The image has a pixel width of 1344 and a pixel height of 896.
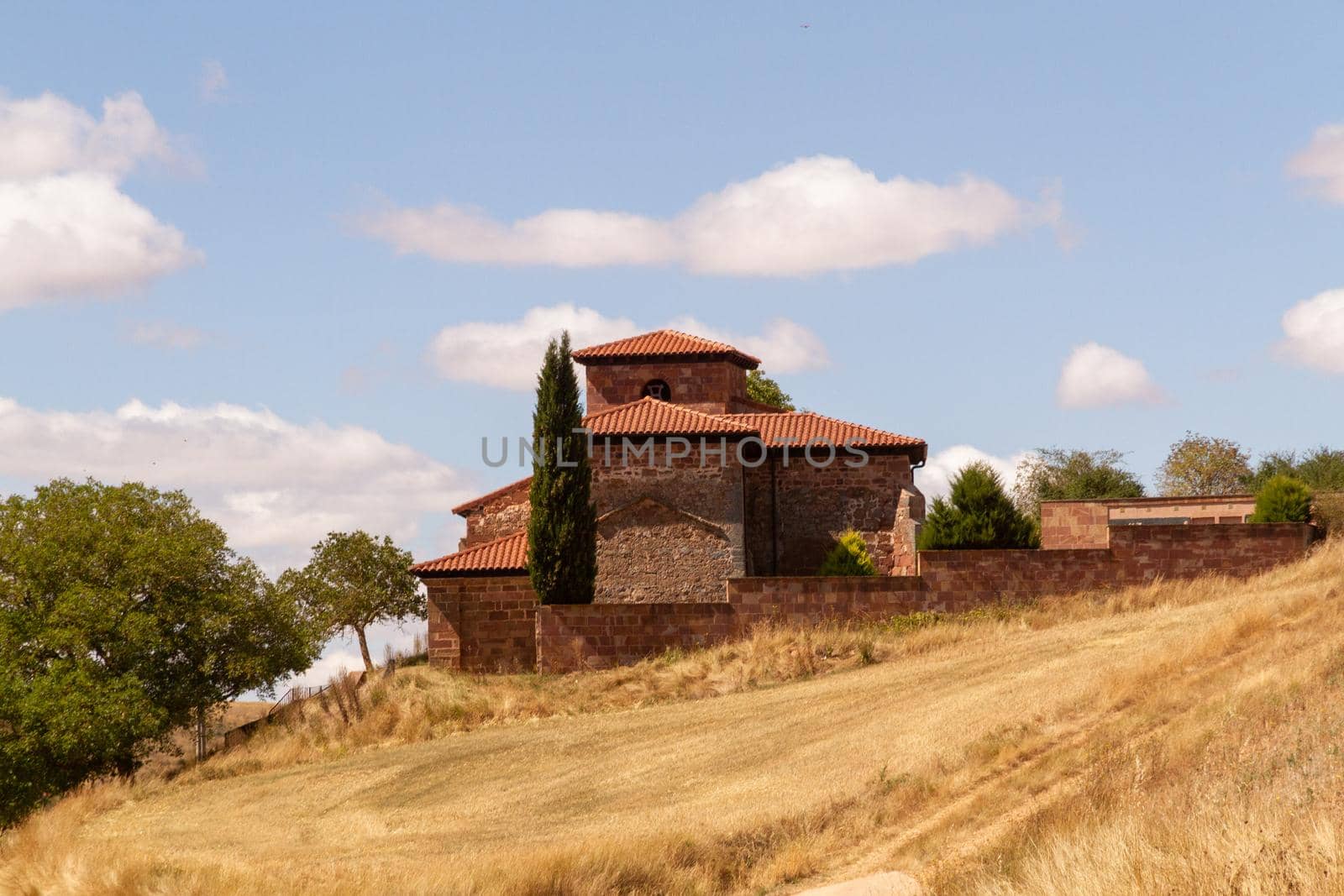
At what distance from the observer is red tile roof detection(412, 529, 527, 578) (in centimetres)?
3341

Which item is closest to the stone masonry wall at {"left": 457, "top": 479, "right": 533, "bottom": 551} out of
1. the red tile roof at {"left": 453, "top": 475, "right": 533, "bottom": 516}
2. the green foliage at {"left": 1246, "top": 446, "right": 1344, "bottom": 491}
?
the red tile roof at {"left": 453, "top": 475, "right": 533, "bottom": 516}

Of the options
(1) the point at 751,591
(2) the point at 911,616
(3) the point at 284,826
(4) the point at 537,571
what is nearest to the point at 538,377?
(4) the point at 537,571

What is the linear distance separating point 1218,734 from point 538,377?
20088 mm

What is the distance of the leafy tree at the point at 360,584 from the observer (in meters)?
53.4

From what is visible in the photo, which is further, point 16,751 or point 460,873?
point 16,751

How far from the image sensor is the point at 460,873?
14.5m

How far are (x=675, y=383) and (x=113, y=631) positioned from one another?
57.0ft

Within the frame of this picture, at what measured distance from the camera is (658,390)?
134ft

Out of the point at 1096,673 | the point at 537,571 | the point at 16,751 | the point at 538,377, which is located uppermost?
the point at 538,377

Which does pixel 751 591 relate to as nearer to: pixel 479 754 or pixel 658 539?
pixel 658 539

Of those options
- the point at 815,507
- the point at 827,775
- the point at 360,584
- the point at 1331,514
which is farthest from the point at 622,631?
the point at 360,584

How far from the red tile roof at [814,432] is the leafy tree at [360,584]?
21267 millimetres

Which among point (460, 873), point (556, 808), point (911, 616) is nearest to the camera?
point (460, 873)

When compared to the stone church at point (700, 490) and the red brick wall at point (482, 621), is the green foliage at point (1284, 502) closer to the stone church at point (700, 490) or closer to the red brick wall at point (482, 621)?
the stone church at point (700, 490)
